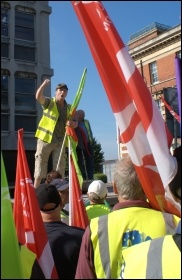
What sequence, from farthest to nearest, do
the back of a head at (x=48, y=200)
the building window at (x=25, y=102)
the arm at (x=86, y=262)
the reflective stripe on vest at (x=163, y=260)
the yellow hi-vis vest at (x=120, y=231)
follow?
the building window at (x=25, y=102) → the back of a head at (x=48, y=200) → the yellow hi-vis vest at (x=120, y=231) → the arm at (x=86, y=262) → the reflective stripe on vest at (x=163, y=260)

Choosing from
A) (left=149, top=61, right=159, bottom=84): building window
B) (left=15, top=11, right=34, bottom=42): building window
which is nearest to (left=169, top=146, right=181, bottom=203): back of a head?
(left=15, top=11, right=34, bottom=42): building window

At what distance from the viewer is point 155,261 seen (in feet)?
3.75

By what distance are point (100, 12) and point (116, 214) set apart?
2.78 feet

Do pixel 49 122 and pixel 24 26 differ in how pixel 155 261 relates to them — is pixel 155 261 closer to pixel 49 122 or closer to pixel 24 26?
pixel 49 122

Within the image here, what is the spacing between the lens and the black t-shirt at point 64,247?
1930 millimetres

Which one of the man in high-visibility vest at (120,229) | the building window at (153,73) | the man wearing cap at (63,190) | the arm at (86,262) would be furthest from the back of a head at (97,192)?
the building window at (153,73)

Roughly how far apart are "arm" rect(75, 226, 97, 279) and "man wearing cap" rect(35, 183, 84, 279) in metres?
0.42

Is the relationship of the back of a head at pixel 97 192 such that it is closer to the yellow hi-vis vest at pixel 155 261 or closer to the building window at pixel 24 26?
the yellow hi-vis vest at pixel 155 261

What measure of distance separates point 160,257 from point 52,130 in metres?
3.81

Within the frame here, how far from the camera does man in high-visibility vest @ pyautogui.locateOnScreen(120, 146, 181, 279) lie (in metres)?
1.08

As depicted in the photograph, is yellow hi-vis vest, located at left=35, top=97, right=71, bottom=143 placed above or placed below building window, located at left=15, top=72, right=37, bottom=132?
below

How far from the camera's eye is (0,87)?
0.78 meters

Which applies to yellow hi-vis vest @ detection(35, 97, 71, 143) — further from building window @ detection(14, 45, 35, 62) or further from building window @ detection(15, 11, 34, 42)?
building window @ detection(15, 11, 34, 42)

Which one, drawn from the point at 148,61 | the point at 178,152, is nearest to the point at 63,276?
the point at 178,152
